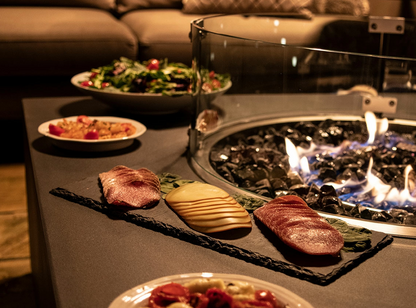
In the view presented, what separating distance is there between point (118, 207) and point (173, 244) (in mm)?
159

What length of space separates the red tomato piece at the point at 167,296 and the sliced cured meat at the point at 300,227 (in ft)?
0.79

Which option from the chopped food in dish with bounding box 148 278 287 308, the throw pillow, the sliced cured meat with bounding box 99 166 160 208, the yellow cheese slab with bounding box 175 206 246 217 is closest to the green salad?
the sliced cured meat with bounding box 99 166 160 208

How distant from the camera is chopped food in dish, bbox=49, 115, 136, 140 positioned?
47.5 inches

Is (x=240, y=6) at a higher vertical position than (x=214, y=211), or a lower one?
higher

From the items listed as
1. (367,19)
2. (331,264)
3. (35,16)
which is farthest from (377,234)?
(35,16)

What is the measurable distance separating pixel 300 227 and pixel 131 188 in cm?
35

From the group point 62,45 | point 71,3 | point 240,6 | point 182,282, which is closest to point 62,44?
point 62,45

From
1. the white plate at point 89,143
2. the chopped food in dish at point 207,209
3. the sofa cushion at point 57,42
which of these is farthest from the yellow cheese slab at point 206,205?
the sofa cushion at point 57,42

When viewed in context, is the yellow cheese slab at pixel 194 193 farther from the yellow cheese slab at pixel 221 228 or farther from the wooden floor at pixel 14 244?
the wooden floor at pixel 14 244

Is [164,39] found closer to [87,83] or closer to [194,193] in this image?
[87,83]

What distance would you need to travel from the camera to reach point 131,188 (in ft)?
3.05

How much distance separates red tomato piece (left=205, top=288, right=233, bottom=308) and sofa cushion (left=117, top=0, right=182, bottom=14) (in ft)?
8.35

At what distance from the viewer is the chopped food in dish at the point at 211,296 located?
56 cm

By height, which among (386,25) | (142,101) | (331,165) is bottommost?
(331,165)
